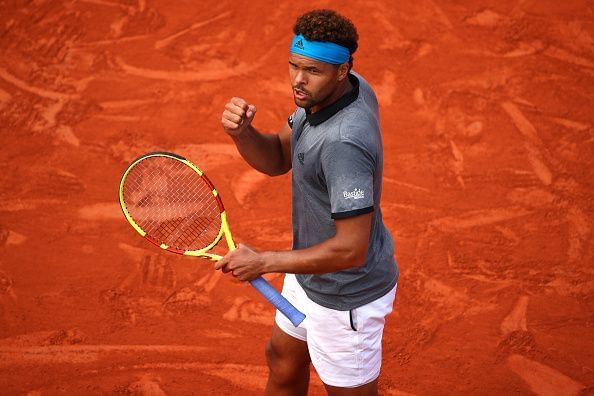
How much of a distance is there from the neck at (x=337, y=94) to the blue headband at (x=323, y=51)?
10 centimetres

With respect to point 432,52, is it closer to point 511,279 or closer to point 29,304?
point 511,279

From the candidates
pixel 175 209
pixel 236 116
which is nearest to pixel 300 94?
pixel 236 116

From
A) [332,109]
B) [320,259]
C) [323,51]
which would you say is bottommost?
[320,259]

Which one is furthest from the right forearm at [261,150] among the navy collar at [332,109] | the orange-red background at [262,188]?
the orange-red background at [262,188]

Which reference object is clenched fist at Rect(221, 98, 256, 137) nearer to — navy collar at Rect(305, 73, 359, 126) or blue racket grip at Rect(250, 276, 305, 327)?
navy collar at Rect(305, 73, 359, 126)

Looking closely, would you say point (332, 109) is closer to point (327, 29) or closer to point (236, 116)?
point (327, 29)

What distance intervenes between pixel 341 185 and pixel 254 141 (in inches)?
30.6

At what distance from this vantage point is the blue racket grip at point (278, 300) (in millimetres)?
3219

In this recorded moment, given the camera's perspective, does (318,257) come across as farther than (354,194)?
Yes

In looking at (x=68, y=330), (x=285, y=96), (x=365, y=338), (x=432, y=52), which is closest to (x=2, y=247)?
(x=68, y=330)

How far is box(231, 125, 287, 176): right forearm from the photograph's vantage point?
136 inches

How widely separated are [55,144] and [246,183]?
1.69 meters

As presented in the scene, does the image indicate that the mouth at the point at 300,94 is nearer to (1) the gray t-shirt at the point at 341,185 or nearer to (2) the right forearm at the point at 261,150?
(1) the gray t-shirt at the point at 341,185

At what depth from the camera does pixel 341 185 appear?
111 inches
